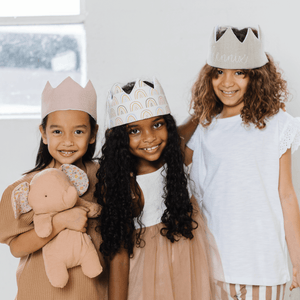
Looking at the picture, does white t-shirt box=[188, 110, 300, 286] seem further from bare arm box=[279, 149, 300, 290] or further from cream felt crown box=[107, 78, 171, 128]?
cream felt crown box=[107, 78, 171, 128]

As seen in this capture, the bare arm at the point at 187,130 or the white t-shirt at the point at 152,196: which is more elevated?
the bare arm at the point at 187,130

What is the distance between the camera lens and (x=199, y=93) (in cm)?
123

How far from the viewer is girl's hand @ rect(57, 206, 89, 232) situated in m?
0.90

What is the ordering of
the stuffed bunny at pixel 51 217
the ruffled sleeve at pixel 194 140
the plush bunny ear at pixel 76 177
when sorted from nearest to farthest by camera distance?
the stuffed bunny at pixel 51 217 < the plush bunny ear at pixel 76 177 < the ruffled sleeve at pixel 194 140

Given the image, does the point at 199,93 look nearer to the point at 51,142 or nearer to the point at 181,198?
the point at 181,198

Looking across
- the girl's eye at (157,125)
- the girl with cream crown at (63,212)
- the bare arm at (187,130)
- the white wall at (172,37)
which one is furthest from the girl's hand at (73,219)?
the white wall at (172,37)

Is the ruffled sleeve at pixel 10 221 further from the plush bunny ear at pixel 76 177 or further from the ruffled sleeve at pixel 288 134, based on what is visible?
the ruffled sleeve at pixel 288 134

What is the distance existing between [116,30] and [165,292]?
3.75 ft

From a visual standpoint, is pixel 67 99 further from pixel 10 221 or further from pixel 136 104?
pixel 10 221

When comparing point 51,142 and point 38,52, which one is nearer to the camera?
point 51,142

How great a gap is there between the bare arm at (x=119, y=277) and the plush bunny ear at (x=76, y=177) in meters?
0.22

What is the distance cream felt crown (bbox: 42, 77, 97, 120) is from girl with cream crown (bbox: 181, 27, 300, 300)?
1.35 feet

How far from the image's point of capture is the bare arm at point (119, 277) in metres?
0.99

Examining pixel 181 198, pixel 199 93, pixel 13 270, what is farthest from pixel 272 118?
pixel 13 270
